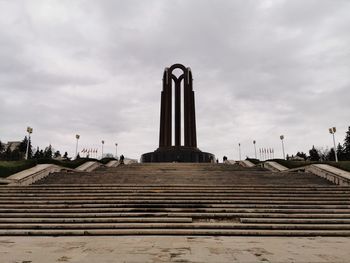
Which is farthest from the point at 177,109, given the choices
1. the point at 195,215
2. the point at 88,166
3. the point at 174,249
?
the point at 174,249

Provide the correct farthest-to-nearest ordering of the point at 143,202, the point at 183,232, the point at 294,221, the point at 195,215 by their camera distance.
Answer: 1. the point at 143,202
2. the point at 195,215
3. the point at 294,221
4. the point at 183,232

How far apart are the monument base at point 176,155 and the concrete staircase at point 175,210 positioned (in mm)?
Result: 20329

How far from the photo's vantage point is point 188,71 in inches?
1501

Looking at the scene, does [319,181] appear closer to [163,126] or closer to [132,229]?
[132,229]

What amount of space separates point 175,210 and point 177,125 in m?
27.6

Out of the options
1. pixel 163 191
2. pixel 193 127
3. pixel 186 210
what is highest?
pixel 193 127

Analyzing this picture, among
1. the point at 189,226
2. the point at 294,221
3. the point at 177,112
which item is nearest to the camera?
the point at 189,226

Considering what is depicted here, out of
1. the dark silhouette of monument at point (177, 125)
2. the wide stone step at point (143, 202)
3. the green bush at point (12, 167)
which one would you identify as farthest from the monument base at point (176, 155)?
the wide stone step at point (143, 202)

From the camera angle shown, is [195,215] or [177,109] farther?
[177,109]

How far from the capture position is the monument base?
1326 inches

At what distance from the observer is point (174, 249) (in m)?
6.13

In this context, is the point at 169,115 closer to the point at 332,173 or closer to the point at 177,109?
the point at 177,109

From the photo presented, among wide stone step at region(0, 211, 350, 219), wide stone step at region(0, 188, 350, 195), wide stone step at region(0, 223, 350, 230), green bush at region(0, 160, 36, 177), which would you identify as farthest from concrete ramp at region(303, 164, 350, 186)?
green bush at region(0, 160, 36, 177)

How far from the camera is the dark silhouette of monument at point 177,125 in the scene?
3412 centimetres
